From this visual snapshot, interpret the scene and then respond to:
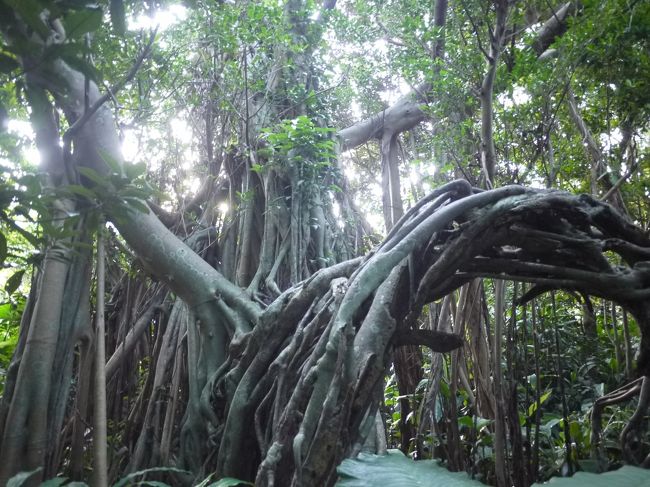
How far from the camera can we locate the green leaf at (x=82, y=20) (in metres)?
1.27

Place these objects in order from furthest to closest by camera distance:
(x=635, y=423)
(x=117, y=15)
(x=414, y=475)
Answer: (x=635, y=423)
(x=117, y=15)
(x=414, y=475)

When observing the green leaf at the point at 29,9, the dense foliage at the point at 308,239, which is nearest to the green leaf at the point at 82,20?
the dense foliage at the point at 308,239

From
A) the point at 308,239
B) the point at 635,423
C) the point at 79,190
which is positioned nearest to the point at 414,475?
the point at 79,190

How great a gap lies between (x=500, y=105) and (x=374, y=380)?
2.09m

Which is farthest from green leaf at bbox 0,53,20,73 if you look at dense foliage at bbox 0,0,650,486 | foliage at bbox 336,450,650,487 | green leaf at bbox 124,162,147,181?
foliage at bbox 336,450,650,487

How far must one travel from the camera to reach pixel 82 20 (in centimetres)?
127

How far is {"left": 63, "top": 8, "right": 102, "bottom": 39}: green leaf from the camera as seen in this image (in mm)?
1266

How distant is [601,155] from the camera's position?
3.58m

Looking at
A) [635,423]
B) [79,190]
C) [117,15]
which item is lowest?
[635,423]

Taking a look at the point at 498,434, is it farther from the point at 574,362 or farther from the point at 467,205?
the point at 574,362

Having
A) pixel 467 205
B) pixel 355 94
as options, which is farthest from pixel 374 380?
pixel 355 94

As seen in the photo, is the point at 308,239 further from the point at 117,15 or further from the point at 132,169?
the point at 117,15

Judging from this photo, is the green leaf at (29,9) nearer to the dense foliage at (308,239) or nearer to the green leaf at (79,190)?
the dense foliage at (308,239)

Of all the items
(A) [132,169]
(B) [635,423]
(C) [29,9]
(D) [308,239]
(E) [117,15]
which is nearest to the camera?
(C) [29,9]
